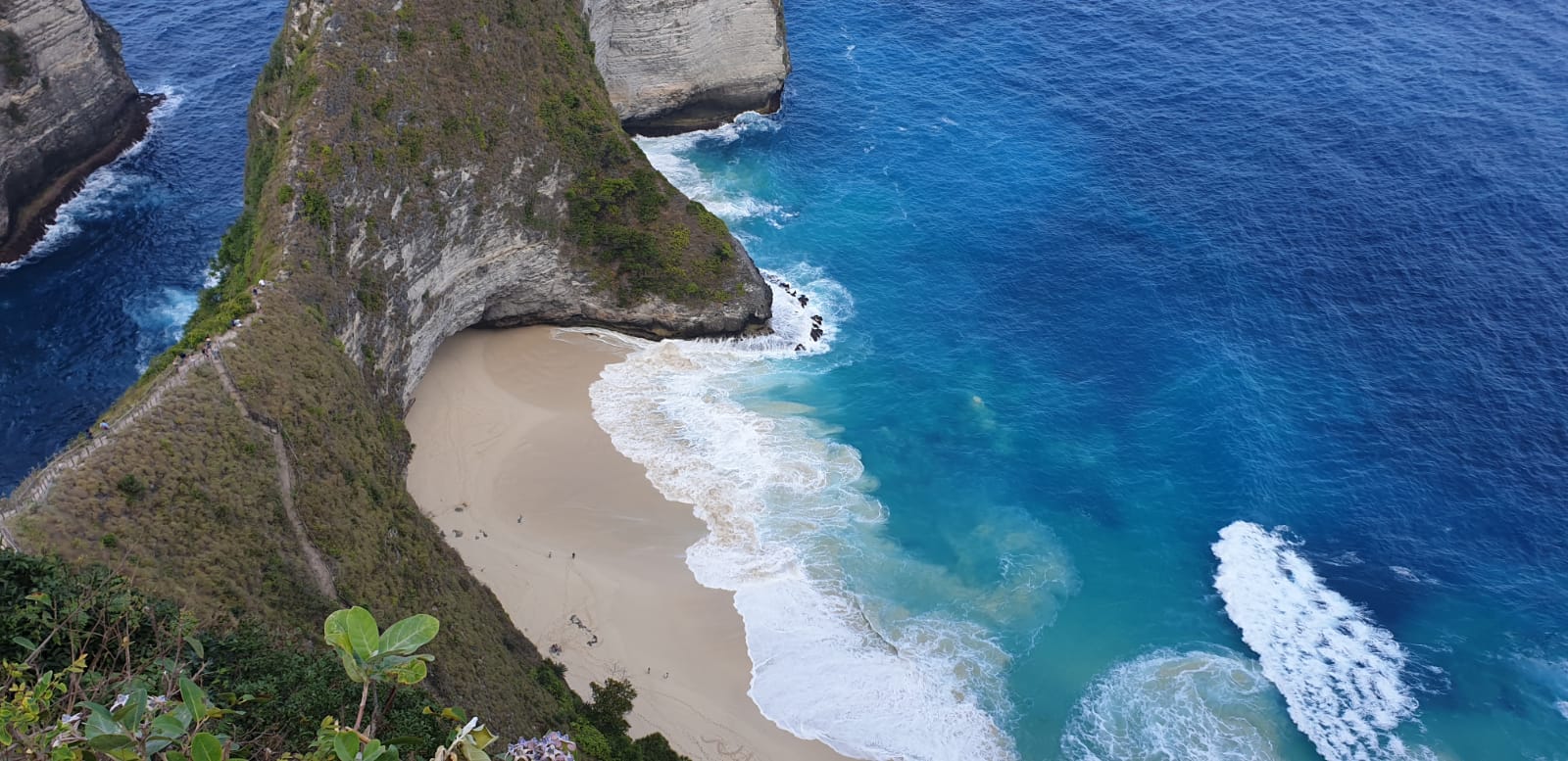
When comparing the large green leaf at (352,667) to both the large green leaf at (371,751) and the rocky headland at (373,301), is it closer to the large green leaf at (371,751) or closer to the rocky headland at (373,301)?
the large green leaf at (371,751)

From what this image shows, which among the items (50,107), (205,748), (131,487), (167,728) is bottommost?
(131,487)

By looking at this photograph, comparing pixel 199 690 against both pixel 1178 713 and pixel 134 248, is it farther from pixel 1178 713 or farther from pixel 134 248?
pixel 134 248

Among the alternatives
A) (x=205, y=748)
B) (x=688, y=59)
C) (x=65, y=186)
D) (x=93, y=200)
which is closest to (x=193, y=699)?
(x=205, y=748)

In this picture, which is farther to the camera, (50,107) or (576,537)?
(50,107)

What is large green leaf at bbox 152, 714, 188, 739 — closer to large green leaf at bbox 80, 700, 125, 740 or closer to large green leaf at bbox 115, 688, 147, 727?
large green leaf at bbox 80, 700, 125, 740

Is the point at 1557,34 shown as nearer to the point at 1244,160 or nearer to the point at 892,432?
Answer: the point at 1244,160

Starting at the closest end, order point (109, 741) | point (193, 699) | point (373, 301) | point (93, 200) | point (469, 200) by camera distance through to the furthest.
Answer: point (109, 741)
point (193, 699)
point (373, 301)
point (469, 200)
point (93, 200)
